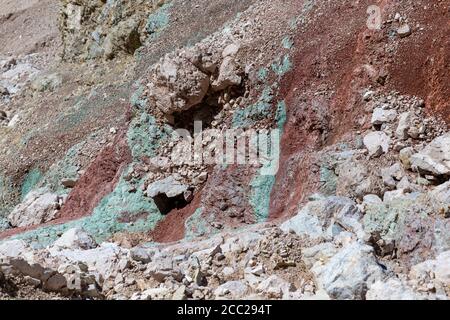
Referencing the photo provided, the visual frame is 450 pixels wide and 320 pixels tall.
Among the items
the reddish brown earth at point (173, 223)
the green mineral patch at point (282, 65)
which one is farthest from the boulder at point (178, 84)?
the reddish brown earth at point (173, 223)

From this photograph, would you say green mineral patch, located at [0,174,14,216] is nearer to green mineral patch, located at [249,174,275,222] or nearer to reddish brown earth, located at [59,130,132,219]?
reddish brown earth, located at [59,130,132,219]

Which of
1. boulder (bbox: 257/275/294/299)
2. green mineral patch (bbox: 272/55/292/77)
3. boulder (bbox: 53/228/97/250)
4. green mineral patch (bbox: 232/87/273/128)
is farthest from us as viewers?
green mineral patch (bbox: 272/55/292/77)

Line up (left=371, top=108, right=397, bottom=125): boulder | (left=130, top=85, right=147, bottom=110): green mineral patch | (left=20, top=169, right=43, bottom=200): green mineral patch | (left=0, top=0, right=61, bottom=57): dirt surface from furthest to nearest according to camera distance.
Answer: (left=0, top=0, right=61, bottom=57): dirt surface, (left=20, top=169, right=43, bottom=200): green mineral patch, (left=130, top=85, right=147, bottom=110): green mineral patch, (left=371, top=108, right=397, bottom=125): boulder

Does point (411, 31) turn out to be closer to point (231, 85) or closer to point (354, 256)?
point (231, 85)

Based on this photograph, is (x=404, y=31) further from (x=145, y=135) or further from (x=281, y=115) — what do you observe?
(x=145, y=135)

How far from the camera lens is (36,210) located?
17.5 meters

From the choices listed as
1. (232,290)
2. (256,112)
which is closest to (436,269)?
(232,290)

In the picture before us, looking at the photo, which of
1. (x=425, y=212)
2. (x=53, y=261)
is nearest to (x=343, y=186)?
(x=425, y=212)

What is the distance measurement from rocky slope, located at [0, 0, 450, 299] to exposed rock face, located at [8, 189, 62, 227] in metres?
0.05

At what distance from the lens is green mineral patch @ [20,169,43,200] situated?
65.4 ft

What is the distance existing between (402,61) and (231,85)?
4039mm

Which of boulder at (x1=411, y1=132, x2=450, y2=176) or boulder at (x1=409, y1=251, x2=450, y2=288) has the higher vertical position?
boulder at (x1=411, y1=132, x2=450, y2=176)

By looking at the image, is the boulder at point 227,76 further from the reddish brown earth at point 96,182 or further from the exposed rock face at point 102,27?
the exposed rock face at point 102,27

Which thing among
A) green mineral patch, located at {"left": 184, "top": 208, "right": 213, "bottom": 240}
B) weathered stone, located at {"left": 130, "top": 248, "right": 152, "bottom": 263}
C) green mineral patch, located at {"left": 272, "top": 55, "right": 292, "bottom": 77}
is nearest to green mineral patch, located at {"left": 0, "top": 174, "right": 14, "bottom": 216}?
green mineral patch, located at {"left": 184, "top": 208, "right": 213, "bottom": 240}
